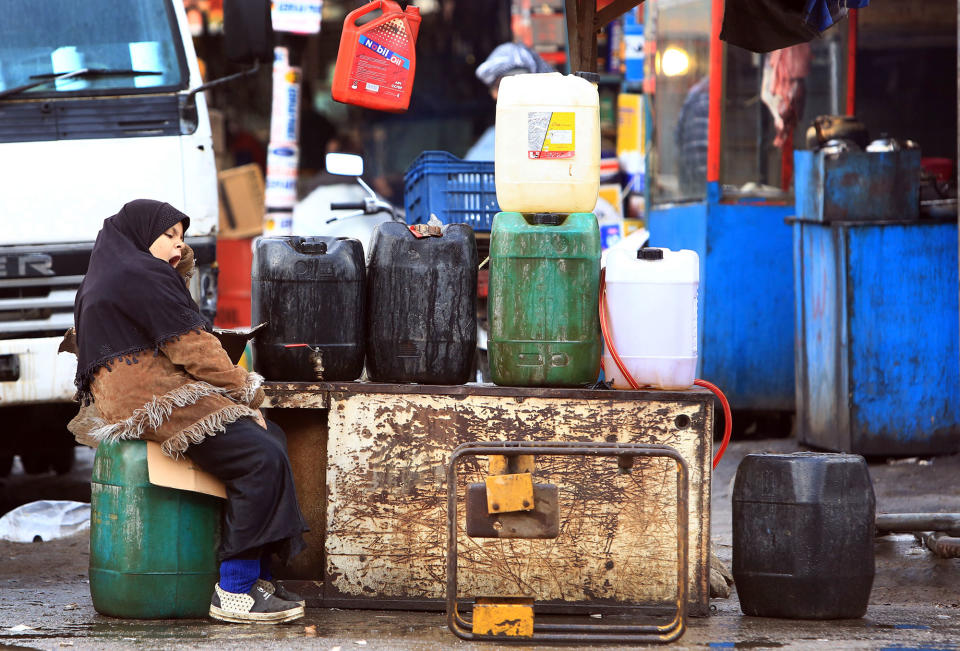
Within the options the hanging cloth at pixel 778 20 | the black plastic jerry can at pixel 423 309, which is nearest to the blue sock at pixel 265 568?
the black plastic jerry can at pixel 423 309

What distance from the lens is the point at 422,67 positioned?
1612cm

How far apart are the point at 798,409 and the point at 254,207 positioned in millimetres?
4908

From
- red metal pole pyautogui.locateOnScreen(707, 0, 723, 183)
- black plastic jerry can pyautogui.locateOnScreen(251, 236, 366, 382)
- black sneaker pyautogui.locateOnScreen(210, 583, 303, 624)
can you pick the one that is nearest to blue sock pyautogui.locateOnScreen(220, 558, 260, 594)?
black sneaker pyautogui.locateOnScreen(210, 583, 303, 624)

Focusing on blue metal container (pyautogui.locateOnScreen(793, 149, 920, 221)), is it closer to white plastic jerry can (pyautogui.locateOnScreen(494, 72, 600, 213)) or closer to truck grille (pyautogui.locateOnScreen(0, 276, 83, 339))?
white plastic jerry can (pyautogui.locateOnScreen(494, 72, 600, 213))

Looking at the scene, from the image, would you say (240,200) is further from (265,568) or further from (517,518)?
(517,518)

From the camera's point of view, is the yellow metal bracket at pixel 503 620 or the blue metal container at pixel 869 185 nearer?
the yellow metal bracket at pixel 503 620

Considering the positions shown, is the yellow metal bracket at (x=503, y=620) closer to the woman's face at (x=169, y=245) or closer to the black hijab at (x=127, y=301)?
the black hijab at (x=127, y=301)

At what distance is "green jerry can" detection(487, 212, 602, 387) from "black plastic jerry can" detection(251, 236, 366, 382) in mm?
580

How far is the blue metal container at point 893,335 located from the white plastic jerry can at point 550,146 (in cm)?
298

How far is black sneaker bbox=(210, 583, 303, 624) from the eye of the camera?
4516 millimetres

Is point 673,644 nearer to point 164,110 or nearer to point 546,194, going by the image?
point 546,194

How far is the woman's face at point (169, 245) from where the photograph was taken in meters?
4.58

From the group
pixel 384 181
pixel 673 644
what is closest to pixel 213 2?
pixel 384 181

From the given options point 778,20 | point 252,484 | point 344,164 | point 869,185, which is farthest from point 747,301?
point 252,484
